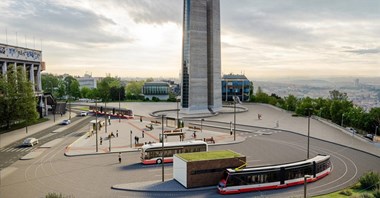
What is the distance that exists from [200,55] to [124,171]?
53.6 metres

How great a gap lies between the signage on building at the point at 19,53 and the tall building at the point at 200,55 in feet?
132

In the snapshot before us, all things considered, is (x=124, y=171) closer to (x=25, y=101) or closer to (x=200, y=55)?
(x=25, y=101)

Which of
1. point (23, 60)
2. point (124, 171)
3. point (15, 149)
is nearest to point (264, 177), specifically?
point (124, 171)

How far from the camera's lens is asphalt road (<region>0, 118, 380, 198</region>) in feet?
87.9

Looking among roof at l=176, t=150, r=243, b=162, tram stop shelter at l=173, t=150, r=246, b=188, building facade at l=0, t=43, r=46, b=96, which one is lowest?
tram stop shelter at l=173, t=150, r=246, b=188

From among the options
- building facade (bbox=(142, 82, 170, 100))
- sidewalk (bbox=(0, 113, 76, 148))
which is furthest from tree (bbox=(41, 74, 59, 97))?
sidewalk (bbox=(0, 113, 76, 148))

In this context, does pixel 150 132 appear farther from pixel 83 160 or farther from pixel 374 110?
pixel 374 110

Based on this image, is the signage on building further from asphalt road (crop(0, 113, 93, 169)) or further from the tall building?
the tall building

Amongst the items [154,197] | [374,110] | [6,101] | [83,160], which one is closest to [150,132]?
[83,160]

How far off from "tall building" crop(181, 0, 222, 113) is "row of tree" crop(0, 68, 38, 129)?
37.4 metres

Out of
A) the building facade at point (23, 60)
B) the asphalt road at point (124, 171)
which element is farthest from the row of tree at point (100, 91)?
the asphalt road at point (124, 171)

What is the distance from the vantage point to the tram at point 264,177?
1052 inches

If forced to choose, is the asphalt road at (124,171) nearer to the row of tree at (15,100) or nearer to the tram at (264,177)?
the tram at (264,177)

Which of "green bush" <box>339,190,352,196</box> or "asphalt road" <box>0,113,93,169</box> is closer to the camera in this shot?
"green bush" <box>339,190,352,196</box>
